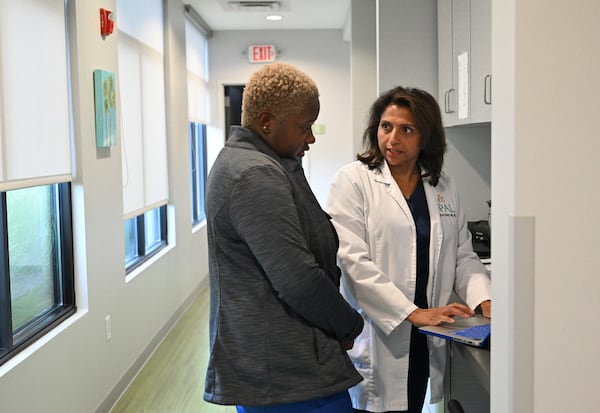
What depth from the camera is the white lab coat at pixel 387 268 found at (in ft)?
6.18

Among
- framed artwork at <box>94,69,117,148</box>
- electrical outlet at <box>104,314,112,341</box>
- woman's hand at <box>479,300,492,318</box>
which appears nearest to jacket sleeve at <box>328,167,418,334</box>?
woman's hand at <box>479,300,492,318</box>

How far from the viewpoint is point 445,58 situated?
10.3 feet

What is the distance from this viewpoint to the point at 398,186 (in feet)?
6.55

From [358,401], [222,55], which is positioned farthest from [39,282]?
[222,55]

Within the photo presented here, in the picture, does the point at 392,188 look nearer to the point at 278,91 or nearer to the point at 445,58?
the point at 278,91

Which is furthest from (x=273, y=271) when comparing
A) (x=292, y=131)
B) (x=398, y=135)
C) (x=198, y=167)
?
(x=198, y=167)

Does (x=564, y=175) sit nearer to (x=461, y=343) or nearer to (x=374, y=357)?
(x=461, y=343)

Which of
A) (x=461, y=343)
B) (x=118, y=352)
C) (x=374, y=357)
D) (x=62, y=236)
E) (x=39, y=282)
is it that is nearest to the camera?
(x=461, y=343)

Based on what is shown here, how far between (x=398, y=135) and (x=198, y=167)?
5.27 m

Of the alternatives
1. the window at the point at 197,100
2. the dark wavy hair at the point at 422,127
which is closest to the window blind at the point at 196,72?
the window at the point at 197,100

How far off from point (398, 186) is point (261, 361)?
2.51 ft

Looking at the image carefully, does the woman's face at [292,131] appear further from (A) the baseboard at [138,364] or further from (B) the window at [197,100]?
(B) the window at [197,100]

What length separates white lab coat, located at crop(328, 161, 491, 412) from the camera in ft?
6.18

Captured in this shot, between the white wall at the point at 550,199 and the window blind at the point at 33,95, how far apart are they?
1750 millimetres
